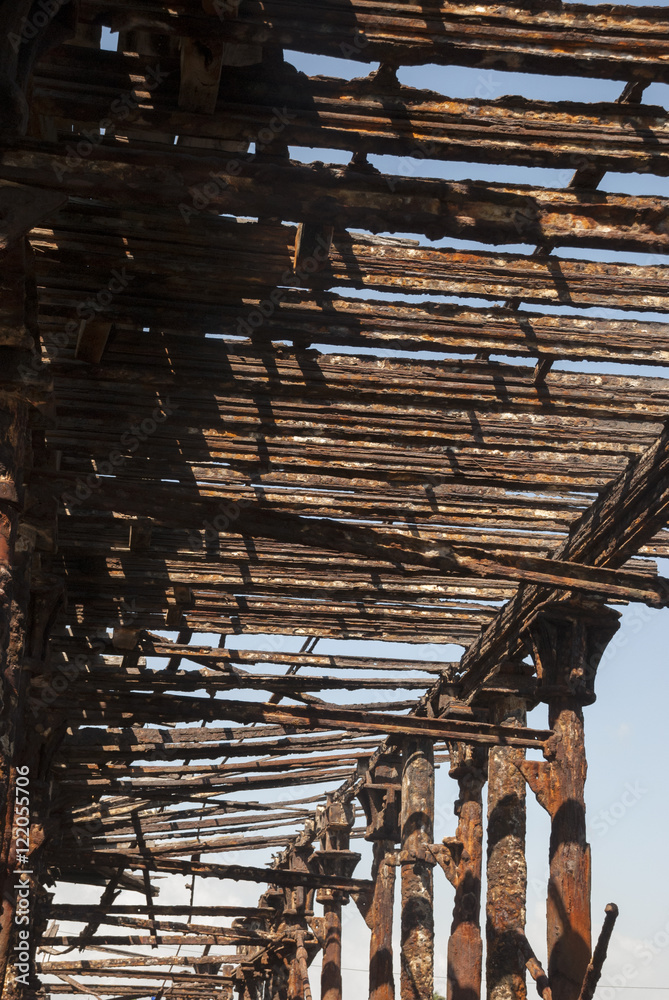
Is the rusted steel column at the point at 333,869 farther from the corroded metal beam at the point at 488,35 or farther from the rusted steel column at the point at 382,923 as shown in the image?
the corroded metal beam at the point at 488,35

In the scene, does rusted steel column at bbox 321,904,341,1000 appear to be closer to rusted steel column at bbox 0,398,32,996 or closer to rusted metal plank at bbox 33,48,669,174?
rusted steel column at bbox 0,398,32,996

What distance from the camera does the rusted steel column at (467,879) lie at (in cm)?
1187

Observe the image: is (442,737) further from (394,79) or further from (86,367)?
(394,79)

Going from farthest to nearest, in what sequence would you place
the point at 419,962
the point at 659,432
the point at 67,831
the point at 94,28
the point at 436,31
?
the point at 67,831 < the point at 419,962 < the point at 659,432 < the point at 94,28 < the point at 436,31

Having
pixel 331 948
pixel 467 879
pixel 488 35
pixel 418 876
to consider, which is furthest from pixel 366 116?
pixel 331 948

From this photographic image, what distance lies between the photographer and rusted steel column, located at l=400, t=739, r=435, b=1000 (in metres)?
12.7

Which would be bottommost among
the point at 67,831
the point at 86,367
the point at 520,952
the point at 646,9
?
the point at 520,952

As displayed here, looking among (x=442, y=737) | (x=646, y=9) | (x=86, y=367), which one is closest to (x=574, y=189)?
(x=646, y=9)

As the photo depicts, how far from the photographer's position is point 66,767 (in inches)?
559

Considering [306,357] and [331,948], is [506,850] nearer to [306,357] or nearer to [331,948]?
[306,357]

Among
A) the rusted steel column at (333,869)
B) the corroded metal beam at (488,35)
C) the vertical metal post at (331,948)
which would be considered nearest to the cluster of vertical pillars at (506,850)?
the rusted steel column at (333,869)

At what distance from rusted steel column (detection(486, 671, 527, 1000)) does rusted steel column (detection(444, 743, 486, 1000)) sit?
39.0 inches

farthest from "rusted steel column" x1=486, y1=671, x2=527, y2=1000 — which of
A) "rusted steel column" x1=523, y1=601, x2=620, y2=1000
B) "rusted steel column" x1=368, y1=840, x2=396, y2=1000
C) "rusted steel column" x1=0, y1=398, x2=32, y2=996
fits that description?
"rusted steel column" x1=0, y1=398, x2=32, y2=996

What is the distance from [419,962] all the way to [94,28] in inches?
428
